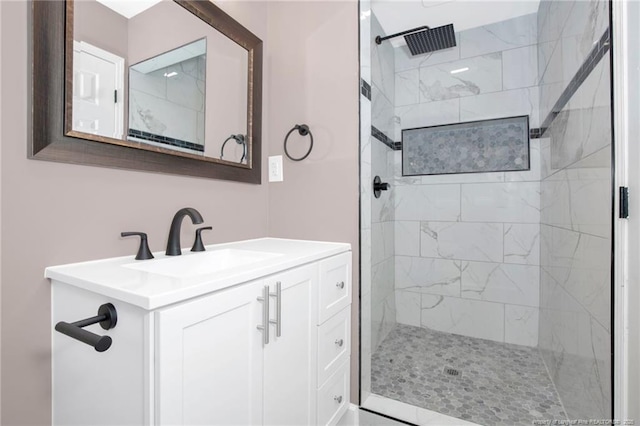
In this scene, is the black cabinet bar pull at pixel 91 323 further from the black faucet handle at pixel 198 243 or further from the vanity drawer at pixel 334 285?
the vanity drawer at pixel 334 285

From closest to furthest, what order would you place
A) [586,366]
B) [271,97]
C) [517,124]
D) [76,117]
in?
[76,117] → [586,366] → [271,97] → [517,124]

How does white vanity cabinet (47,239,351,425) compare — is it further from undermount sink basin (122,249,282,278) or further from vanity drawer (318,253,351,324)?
undermount sink basin (122,249,282,278)

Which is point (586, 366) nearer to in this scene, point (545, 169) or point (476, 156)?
point (545, 169)

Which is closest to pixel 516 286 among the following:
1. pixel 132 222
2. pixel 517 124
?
pixel 517 124

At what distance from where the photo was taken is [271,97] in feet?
5.86

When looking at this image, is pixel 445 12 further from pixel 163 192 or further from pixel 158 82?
pixel 163 192

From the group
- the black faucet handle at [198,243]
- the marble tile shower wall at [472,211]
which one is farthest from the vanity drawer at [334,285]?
the marble tile shower wall at [472,211]

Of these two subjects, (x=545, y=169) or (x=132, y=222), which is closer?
(x=132, y=222)

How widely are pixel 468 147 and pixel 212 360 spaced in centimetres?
251

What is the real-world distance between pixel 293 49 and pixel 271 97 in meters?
0.29

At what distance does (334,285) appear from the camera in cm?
137

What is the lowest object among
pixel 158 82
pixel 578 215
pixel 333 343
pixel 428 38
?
pixel 333 343

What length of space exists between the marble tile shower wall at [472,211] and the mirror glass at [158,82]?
5.61 feet

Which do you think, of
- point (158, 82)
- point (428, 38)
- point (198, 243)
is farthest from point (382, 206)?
point (158, 82)
